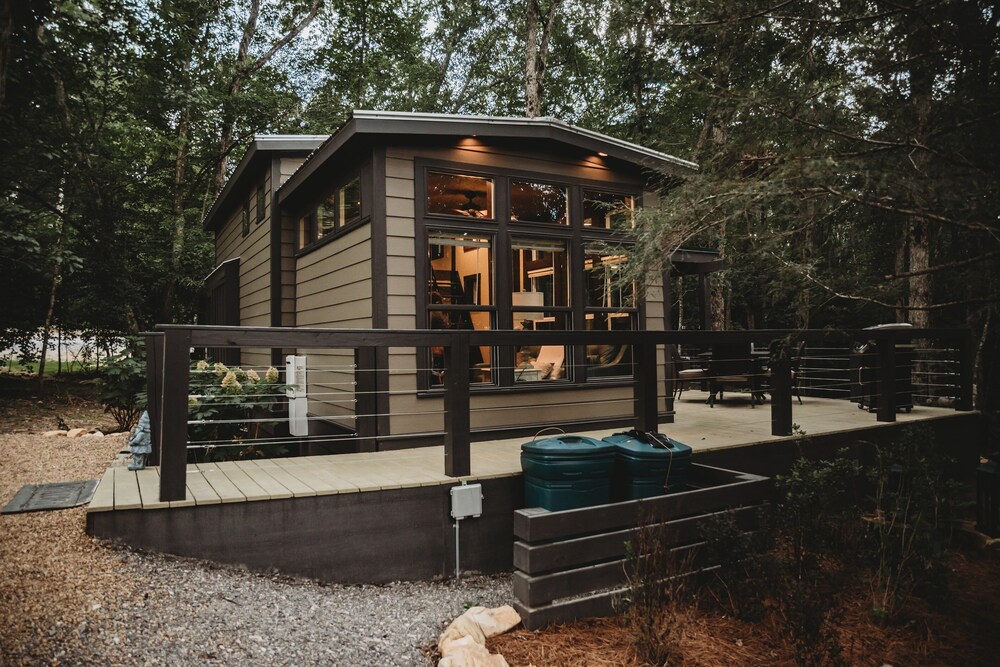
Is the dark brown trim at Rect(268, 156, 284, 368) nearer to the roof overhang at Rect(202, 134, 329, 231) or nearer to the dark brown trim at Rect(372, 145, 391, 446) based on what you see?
the roof overhang at Rect(202, 134, 329, 231)

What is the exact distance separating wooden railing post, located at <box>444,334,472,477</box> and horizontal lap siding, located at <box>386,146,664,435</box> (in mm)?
1012

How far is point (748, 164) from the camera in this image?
473 cm

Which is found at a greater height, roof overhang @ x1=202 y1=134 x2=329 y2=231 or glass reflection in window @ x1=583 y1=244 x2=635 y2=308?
roof overhang @ x1=202 y1=134 x2=329 y2=231

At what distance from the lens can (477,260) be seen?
6273mm

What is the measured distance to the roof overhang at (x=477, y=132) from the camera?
18.3 feet

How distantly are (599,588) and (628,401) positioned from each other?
11.9 ft

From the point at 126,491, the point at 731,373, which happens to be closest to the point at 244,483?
the point at 126,491

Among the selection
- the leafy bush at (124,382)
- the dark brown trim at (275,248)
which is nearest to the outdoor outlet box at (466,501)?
the leafy bush at (124,382)

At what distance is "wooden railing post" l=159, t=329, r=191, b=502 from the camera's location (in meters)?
3.52

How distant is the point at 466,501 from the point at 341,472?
0.95 meters

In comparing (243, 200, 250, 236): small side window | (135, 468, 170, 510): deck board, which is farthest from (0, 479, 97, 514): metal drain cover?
(243, 200, 250, 236): small side window

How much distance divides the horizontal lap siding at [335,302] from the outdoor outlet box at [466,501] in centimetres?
178

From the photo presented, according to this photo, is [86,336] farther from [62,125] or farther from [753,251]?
[753,251]

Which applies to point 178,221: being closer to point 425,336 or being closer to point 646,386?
point 425,336
